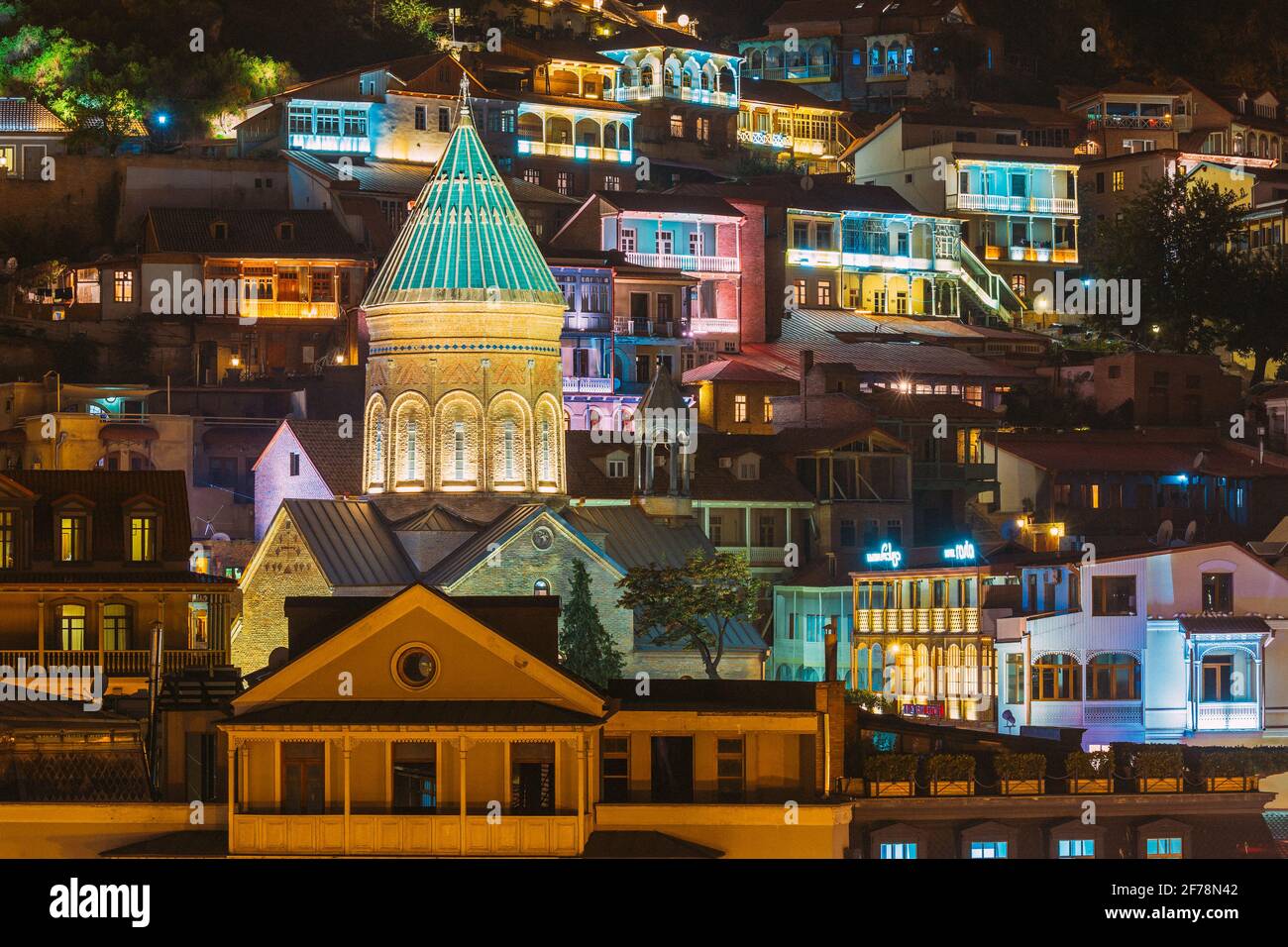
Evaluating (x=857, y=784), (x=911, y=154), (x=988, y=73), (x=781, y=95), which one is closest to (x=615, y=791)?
(x=857, y=784)

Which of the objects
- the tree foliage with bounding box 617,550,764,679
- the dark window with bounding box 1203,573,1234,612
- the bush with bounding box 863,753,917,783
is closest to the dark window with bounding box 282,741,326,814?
the bush with bounding box 863,753,917,783

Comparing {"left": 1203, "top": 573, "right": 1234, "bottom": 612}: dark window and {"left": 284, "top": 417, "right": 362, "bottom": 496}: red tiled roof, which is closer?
{"left": 1203, "top": 573, "right": 1234, "bottom": 612}: dark window

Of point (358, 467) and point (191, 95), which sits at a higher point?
point (191, 95)

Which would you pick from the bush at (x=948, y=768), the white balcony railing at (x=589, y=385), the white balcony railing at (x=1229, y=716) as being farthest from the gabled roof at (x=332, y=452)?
the bush at (x=948, y=768)

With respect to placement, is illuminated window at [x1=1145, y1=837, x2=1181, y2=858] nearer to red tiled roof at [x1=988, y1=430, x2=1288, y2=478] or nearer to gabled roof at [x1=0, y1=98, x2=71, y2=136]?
red tiled roof at [x1=988, y1=430, x2=1288, y2=478]

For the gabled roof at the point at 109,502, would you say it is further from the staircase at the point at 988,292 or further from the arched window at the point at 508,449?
the staircase at the point at 988,292
